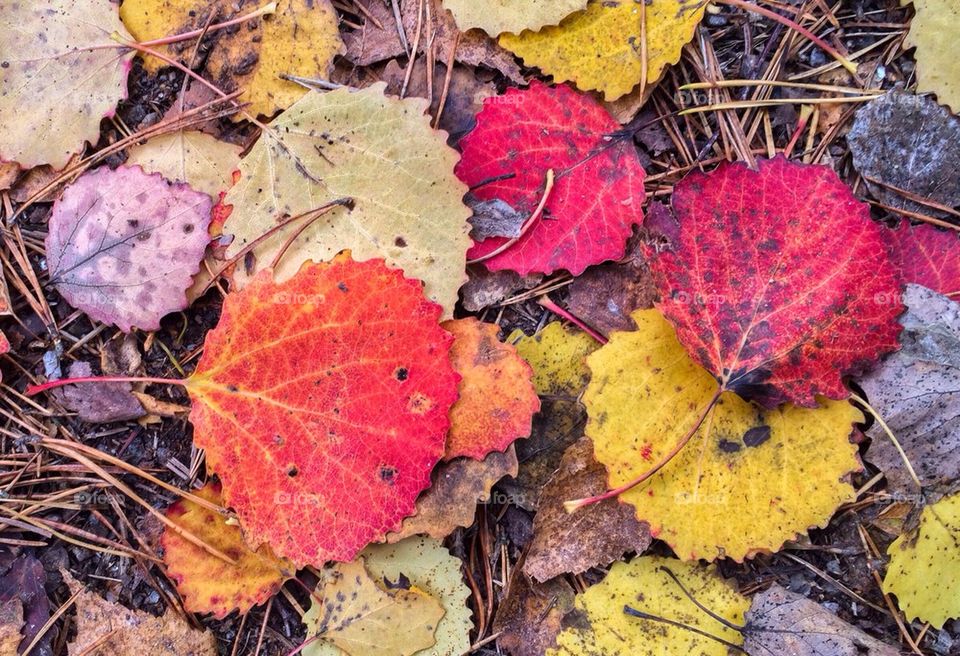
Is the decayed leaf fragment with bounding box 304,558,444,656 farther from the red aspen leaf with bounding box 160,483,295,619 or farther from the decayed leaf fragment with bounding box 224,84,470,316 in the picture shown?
the decayed leaf fragment with bounding box 224,84,470,316

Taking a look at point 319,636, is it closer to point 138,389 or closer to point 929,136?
point 138,389

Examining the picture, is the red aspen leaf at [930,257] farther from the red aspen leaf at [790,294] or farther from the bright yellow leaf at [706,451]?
the bright yellow leaf at [706,451]

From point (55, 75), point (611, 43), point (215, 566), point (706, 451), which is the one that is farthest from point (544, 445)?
point (55, 75)

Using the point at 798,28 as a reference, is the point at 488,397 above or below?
below

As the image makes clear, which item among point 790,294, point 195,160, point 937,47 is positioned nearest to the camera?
point 790,294

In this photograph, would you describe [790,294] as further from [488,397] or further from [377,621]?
[377,621]
